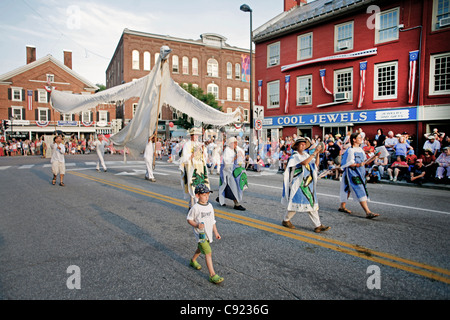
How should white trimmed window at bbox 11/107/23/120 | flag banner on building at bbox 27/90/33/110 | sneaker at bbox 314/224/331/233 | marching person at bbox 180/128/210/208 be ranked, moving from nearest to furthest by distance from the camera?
sneaker at bbox 314/224/331/233 < marching person at bbox 180/128/210/208 < white trimmed window at bbox 11/107/23/120 < flag banner on building at bbox 27/90/33/110

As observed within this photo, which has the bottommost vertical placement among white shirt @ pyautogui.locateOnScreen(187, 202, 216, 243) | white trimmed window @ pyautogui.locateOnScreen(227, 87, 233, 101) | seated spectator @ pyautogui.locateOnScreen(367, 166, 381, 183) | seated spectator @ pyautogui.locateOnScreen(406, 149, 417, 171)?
seated spectator @ pyautogui.locateOnScreen(367, 166, 381, 183)

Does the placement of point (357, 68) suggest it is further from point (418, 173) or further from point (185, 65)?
point (185, 65)

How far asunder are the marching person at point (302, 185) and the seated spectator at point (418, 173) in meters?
8.61

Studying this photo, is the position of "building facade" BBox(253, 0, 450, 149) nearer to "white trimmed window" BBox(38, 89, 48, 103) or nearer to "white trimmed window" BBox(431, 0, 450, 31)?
"white trimmed window" BBox(431, 0, 450, 31)

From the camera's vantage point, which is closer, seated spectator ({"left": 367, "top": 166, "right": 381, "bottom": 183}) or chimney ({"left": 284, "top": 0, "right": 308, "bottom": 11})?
seated spectator ({"left": 367, "top": 166, "right": 381, "bottom": 183})

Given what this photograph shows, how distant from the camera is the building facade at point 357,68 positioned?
16.8m

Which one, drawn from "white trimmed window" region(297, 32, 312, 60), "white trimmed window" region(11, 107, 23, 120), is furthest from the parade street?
"white trimmed window" region(11, 107, 23, 120)

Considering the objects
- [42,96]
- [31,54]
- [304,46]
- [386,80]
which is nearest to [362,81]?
[386,80]

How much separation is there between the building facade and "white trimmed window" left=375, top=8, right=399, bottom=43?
0.06 m

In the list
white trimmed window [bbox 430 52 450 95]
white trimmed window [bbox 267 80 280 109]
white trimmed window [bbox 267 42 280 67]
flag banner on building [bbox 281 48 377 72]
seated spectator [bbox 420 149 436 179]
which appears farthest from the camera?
white trimmed window [bbox 267 80 280 109]

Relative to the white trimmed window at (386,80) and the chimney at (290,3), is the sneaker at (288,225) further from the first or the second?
the chimney at (290,3)

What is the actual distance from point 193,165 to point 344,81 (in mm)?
17922

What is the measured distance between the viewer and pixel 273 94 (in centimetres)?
2609

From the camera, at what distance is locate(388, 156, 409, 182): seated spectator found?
41.2 ft
